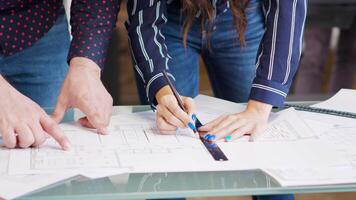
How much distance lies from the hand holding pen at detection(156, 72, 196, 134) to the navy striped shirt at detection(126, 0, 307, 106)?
4 centimetres

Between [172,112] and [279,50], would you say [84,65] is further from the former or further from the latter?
[279,50]

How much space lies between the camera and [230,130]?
1024 millimetres

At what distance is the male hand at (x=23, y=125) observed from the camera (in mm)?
929

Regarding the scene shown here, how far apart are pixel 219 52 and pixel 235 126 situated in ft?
1.28

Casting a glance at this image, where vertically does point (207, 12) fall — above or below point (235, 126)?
above

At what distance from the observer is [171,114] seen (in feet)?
3.50

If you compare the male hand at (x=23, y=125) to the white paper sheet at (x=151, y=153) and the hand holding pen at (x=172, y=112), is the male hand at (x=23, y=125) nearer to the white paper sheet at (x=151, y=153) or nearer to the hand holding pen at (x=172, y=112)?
the white paper sheet at (x=151, y=153)

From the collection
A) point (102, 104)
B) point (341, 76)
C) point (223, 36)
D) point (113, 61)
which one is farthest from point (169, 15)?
point (341, 76)

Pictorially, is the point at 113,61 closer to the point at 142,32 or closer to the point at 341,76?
the point at 341,76

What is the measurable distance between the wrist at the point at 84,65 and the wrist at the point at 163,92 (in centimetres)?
13

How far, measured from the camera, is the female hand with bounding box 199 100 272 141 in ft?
3.34

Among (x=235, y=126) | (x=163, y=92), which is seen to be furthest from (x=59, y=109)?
(x=235, y=126)

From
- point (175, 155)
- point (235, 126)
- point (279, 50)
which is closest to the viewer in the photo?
point (175, 155)

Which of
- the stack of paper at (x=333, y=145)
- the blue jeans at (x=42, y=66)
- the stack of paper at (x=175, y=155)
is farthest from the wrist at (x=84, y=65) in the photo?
the stack of paper at (x=333, y=145)
